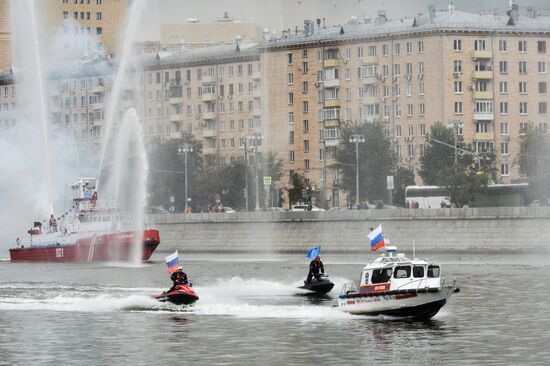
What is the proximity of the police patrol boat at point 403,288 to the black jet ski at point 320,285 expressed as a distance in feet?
44.9

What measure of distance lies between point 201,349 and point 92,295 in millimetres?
29081

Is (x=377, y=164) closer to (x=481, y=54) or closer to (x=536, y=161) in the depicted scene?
(x=536, y=161)

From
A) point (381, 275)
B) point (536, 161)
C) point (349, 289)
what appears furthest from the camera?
point (536, 161)

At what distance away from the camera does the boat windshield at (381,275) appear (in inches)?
2847

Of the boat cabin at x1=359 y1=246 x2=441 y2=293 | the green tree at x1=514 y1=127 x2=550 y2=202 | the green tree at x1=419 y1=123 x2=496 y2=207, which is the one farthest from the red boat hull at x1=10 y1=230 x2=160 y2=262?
the boat cabin at x1=359 y1=246 x2=441 y2=293

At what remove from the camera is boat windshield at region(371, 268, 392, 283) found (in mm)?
72312

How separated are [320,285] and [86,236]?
5380 centimetres

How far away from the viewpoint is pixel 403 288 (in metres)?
71.9

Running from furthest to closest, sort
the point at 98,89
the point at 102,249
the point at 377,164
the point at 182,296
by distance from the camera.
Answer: the point at 98,89
the point at 377,164
the point at 102,249
the point at 182,296

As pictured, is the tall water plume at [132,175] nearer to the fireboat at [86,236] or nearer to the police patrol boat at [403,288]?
the fireboat at [86,236]

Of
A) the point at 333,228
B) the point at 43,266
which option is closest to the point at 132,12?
the point at 43,266

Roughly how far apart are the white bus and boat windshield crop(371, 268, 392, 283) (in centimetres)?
9894

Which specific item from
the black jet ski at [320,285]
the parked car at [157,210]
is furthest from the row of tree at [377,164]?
the black jet ski at [320,285]

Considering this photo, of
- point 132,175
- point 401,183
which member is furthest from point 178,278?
point 401,183
